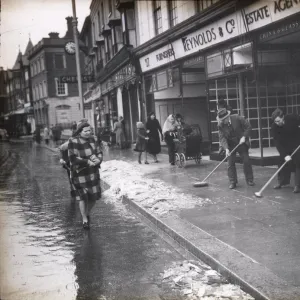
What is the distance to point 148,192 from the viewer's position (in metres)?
9.23

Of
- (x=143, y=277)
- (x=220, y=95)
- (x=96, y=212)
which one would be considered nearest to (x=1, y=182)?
(x=96, y=212)

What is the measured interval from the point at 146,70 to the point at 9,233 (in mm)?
13484

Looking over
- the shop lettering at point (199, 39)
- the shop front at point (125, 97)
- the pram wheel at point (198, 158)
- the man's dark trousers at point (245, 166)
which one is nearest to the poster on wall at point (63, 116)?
the shop front at point (125, 97)

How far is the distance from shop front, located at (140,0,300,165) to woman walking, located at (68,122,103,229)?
5392mm

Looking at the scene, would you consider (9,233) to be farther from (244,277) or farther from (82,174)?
(244,277)

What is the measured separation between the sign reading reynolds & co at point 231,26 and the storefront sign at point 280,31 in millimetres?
244

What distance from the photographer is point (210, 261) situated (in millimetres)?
4961

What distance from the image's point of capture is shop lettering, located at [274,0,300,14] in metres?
9.29

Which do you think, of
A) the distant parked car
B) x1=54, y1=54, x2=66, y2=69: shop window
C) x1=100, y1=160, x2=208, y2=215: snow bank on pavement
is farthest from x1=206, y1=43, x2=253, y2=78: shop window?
x1=54, y1=54, x2=66, y2=69: shop window

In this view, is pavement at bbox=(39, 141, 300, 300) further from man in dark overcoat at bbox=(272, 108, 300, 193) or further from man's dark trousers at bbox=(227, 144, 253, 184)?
man in dark overcoat at bbox=(272, 108, 300, 193)

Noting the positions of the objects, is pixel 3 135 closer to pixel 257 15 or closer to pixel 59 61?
pixel 59 61

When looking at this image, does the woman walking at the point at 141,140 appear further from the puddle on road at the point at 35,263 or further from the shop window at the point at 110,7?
the shop window at the point at 110,7

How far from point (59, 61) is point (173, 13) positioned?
4260 cm

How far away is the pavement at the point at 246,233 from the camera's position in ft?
13.9
